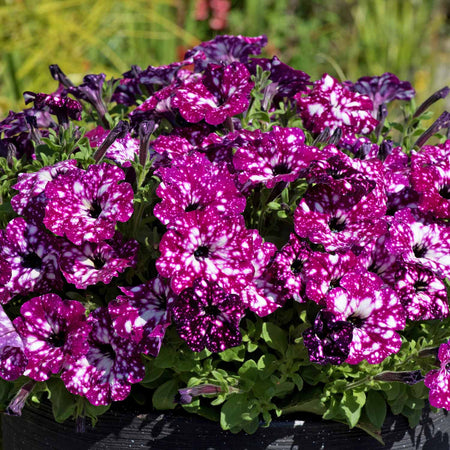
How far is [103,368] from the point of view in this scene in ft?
2.90

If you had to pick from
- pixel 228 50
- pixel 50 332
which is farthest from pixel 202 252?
pixel 228 50

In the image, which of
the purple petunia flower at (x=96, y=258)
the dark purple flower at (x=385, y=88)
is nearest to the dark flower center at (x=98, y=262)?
the purple petunia flower at (x=96, y=258)

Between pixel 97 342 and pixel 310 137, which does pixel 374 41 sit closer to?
pixel 310 137

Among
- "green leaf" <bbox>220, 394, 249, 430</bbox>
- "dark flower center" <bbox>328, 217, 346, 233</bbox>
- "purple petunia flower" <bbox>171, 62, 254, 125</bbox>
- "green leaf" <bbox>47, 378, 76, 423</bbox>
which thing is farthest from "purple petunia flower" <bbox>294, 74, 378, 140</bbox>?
"green leaf" <bbox>47, 378, 76, 423</bbox>

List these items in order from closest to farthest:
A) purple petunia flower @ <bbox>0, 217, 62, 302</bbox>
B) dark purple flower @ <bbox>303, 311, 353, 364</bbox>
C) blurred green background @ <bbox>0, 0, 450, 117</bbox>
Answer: dark purple flower @ <bbox>303, 311, 353, 364</bbox>
purple petunia flower @ <bbox>0, 217, 62, 302</bbox>
blurred green background @ <bbox>0, 0, 450, 117</bbox>

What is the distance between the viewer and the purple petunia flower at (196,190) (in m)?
0.86

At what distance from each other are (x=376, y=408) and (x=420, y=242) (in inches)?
8.9

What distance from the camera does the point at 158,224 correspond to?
1.01 meters

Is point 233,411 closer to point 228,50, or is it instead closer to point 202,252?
point 202,252

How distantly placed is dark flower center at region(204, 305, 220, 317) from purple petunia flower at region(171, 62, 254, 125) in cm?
28

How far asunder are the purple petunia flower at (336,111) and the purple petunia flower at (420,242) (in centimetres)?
21

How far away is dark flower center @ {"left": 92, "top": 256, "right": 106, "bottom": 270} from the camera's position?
0.90 metres

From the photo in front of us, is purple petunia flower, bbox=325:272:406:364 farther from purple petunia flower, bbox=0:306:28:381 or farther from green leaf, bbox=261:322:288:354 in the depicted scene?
purple petunia flower, bbox=0:306:28:381

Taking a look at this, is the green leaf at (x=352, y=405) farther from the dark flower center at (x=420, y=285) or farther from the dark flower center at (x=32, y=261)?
the dark flower center at (x=32, y=261)
